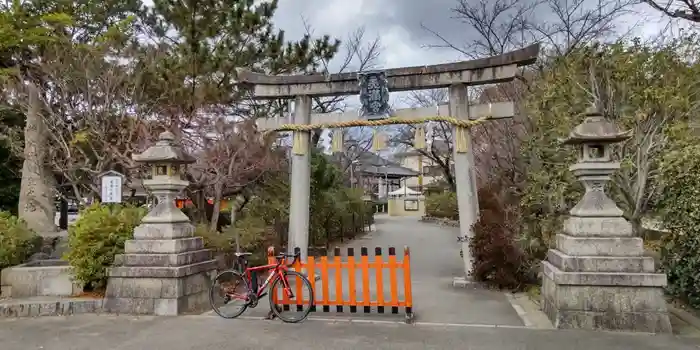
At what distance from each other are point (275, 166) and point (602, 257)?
8659 mm

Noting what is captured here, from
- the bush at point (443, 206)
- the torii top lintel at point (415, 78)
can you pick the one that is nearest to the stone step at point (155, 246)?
the torii top lintel at point (415, 78)

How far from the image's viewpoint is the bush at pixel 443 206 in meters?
31.0

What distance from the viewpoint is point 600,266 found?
21.4 feet

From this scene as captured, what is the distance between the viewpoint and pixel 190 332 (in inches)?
266

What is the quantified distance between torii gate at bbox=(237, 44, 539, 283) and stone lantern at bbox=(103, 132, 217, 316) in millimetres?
2686

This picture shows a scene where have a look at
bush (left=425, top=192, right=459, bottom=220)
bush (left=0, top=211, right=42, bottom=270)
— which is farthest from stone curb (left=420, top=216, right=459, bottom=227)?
bush (left=0, top=211, right=42, bottom=270)

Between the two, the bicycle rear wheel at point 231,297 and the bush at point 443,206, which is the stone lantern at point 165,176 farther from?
the bush at point 443,206

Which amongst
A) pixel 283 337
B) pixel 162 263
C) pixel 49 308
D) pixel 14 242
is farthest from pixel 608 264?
pixel 14 242

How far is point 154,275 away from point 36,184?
8082 mm

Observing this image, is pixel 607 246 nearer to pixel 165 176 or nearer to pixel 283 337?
pixel 283 337

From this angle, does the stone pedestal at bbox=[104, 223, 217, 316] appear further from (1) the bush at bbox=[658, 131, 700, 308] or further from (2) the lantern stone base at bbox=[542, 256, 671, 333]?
(1) the bush at bbox=[658, 131, 700, 308]

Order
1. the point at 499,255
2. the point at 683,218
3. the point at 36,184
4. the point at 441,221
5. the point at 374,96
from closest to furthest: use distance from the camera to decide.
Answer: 1. the point at 683,218
2. the point at 499,255
3. the point at 374,96
4. the point at 36,184
5. the point at 441,221

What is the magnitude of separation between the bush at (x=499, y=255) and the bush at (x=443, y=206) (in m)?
19.1

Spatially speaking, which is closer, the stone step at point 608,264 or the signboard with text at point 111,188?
the stone step at point 608,264
